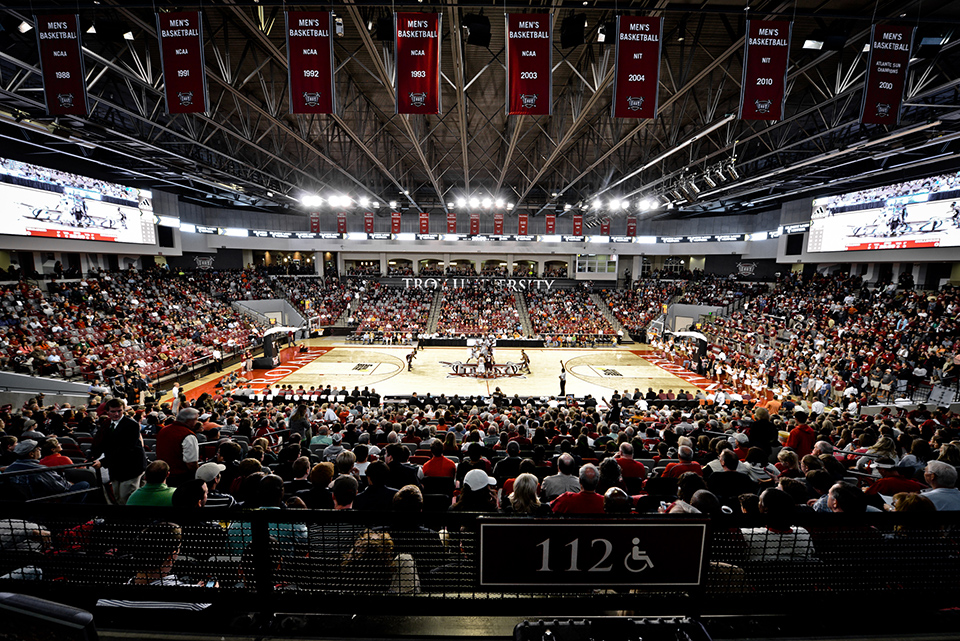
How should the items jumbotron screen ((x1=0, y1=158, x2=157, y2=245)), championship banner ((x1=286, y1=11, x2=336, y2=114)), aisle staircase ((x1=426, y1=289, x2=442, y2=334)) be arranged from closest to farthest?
1. championship banner ((x1=286, y1=11, x2=336, y2=114))
2. jumbotron screen ((x1=0, y1=158, x2=157, y2=245))
3. aisle staircase ((x1=426, y1=289, x2=442, y2=334))

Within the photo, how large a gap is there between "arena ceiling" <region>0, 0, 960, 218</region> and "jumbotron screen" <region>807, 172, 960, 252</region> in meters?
1.15

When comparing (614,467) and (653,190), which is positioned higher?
(653,190)

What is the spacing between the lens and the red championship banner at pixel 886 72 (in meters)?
8.21

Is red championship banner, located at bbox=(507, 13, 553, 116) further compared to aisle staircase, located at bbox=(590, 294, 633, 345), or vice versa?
aisle staircase, located at bbox=(590, 294, 633, 345)

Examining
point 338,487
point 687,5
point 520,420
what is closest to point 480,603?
point 338,487

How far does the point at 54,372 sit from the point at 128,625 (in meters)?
19.6

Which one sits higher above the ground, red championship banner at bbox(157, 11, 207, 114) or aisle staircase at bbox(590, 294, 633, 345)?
red championship banner at bbox(157, 11, 207, 114)

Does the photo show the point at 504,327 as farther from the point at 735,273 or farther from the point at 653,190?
the point at 735,273

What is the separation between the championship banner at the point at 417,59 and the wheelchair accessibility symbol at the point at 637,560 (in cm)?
816

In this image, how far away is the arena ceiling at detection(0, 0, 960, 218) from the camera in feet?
30.3

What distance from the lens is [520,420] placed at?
10414 millimetres

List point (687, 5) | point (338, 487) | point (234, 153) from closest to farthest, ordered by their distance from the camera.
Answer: point (338, 487)
point (687, 5)
point (234, 153)

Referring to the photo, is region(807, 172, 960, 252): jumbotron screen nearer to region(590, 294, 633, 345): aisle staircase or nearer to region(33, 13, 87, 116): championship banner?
region(590, 294, 633, 345): aisle staircase

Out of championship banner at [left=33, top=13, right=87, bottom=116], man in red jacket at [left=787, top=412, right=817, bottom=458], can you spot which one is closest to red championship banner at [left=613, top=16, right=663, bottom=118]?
man in red jacket at [left=787, top=412, right=817, bottom=458]
